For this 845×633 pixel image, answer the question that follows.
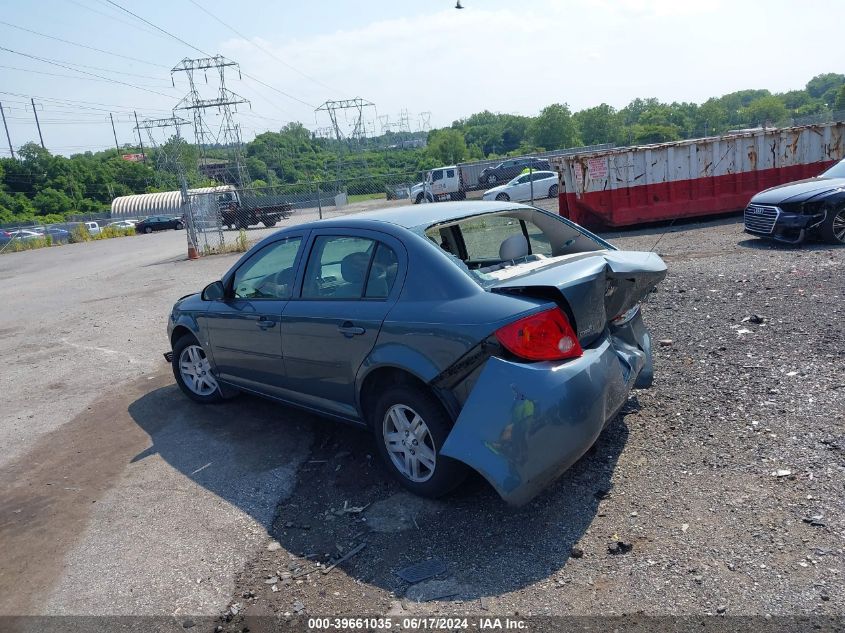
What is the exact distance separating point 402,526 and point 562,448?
104 centimetres

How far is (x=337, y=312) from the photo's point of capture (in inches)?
168

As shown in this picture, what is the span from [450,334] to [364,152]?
285 feet

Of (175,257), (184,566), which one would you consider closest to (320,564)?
(184,566)

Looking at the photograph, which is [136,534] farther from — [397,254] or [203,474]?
[397,254]

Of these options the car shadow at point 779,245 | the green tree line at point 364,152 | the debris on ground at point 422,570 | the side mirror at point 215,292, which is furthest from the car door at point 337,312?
the green tree line at point 364,152

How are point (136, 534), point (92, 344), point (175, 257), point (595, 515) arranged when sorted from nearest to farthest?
point (595, 515) → point (136, 534) → point (92, 344) → point (175, 257)

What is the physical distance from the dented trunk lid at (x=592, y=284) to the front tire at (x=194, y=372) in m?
3.31

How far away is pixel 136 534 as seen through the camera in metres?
3.97

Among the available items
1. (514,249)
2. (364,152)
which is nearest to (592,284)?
(514,249)

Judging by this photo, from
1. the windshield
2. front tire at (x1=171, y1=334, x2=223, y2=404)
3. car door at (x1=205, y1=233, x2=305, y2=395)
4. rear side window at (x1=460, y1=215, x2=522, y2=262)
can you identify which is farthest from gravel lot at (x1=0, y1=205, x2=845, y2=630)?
the windshield

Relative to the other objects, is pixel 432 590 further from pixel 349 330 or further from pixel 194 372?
pixel 194 372

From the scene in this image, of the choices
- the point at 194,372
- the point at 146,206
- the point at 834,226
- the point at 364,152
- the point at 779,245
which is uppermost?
the point at 364,152

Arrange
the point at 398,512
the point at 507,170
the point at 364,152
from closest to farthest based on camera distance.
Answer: the point at 398,512, the point at 507,170, the point at 364,152

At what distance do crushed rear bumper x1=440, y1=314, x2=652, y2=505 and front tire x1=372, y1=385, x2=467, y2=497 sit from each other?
0.92ft
